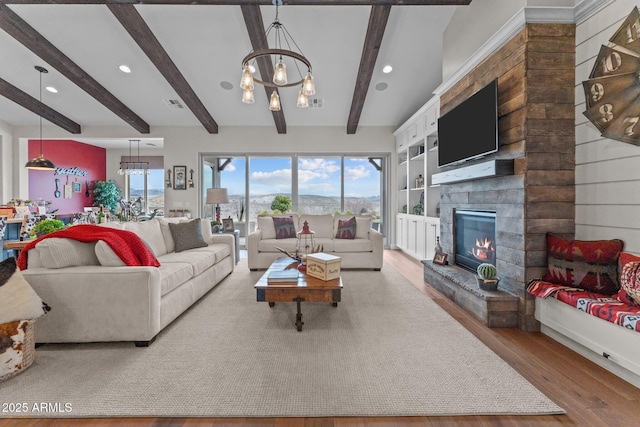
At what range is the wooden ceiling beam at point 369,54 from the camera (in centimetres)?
371

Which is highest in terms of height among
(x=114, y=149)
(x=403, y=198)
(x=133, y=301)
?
(x=114, y=149)

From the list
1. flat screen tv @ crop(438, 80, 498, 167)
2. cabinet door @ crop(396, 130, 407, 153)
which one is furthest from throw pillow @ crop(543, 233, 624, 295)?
cabinet door @ crop(396, 130, 407, 153)

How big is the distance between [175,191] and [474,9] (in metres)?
6.37

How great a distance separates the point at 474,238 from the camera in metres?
3.35

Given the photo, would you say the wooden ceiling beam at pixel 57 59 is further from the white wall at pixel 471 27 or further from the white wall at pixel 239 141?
the white wall at pixel 471 27

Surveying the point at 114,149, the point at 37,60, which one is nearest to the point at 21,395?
the point at 37,60

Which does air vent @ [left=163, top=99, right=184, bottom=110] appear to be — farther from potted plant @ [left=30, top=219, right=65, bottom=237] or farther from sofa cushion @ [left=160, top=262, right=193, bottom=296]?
sofa cushion @ [left=160, top=262, right=193, bottom=296]

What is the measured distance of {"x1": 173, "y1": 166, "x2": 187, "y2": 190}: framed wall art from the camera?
6.87 metres

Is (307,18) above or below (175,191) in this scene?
above

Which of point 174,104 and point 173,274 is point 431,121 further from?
point 174,104

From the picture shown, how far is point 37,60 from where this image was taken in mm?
4832

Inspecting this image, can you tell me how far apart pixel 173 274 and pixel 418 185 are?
452cm

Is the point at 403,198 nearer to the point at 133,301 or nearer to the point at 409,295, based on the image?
the point at 409,295

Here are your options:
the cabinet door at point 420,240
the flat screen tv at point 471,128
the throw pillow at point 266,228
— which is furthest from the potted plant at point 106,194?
the flat screen tv at point 471,128
